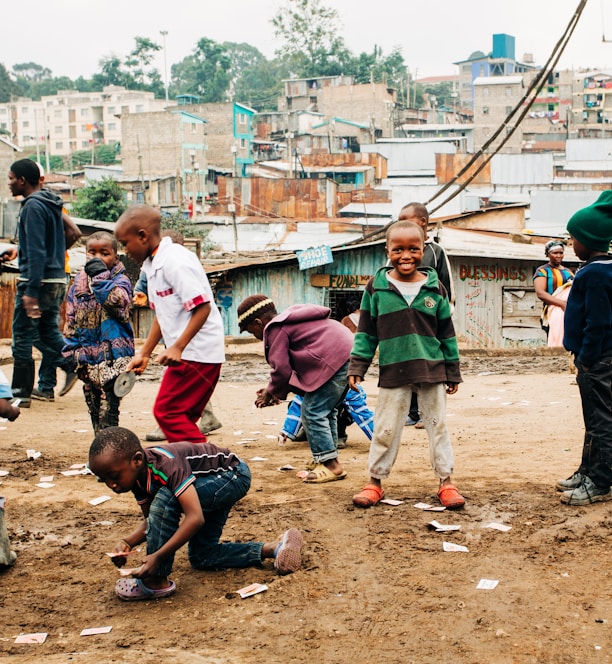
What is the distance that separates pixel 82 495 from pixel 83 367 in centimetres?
105

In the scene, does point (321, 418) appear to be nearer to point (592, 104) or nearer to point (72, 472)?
point (72, 472)

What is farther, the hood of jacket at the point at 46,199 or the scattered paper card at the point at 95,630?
the hood of jacket at the point at 46,199

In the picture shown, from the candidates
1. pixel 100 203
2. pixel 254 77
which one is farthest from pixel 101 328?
pixel 254 77

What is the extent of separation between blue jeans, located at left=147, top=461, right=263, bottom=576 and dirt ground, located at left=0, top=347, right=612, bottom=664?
8 centimetres

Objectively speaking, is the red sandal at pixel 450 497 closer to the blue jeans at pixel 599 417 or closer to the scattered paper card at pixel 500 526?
the scattered paper card at pixel 500 526

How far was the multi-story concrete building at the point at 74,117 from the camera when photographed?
87562 millimetres

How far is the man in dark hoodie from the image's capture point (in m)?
7.85

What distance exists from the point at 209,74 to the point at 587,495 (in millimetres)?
98823

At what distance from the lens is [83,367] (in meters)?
6.40

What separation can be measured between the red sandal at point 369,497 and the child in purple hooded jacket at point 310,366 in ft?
2.17

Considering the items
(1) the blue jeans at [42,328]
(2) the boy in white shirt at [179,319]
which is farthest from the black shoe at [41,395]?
(2) the boy in white shirt at [179,319]

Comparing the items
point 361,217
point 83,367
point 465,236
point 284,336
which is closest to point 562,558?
point 284,336

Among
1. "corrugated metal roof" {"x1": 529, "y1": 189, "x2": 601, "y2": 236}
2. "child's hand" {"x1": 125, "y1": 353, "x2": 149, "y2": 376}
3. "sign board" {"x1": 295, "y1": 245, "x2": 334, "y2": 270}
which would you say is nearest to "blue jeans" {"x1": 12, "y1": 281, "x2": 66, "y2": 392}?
"child's hand" {"x1": 125, "y1": 353, "x2": 149, "y2": 376}

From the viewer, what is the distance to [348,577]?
13.6 ft
